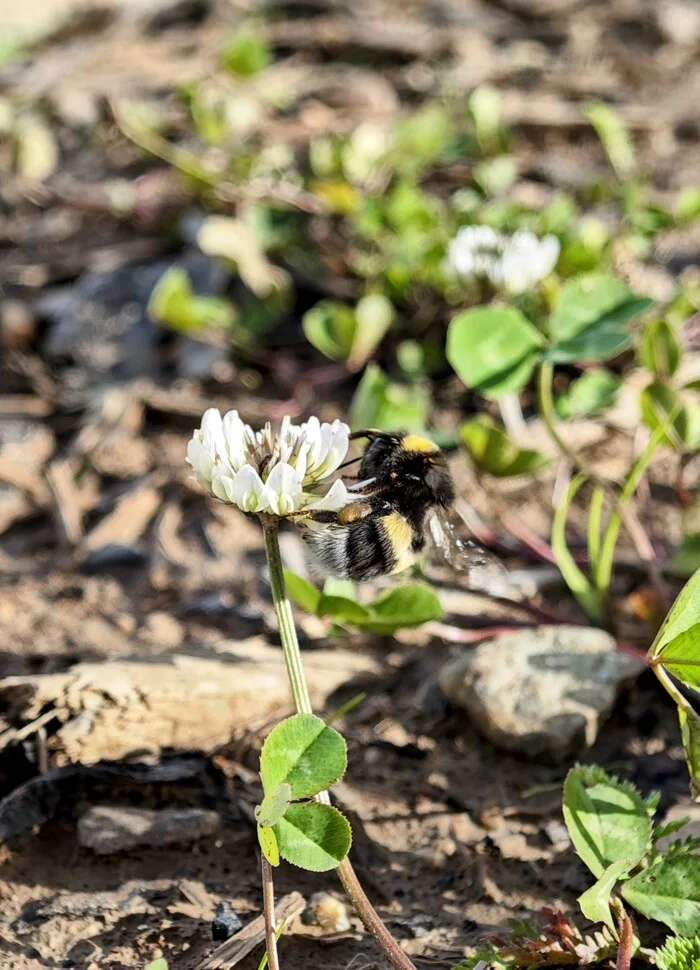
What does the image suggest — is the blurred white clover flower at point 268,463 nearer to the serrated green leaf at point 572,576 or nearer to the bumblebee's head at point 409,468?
the bumblebee's head at point 409,468

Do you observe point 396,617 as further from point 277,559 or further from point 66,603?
point 66,603

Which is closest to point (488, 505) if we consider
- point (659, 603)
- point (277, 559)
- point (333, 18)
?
point (659, 603)

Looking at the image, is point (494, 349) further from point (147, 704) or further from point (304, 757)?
point (304, 757)

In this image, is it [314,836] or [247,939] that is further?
[247,939]

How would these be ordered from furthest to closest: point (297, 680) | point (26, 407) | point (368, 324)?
point (26, 407) < point (368, 324) < point (297, 680)

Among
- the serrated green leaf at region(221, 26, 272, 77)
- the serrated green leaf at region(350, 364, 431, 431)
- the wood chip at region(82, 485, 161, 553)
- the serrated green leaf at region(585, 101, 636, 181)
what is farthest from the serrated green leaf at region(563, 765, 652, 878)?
the serrated green leaf at region(221, 26, 272, 77)

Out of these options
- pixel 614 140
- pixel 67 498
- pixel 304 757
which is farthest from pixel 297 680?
pixel 614 140

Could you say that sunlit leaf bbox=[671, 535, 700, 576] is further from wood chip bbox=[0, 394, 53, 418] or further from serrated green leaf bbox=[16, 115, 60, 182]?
serrated green leaf bbox=[16, 115, 60, 182]
